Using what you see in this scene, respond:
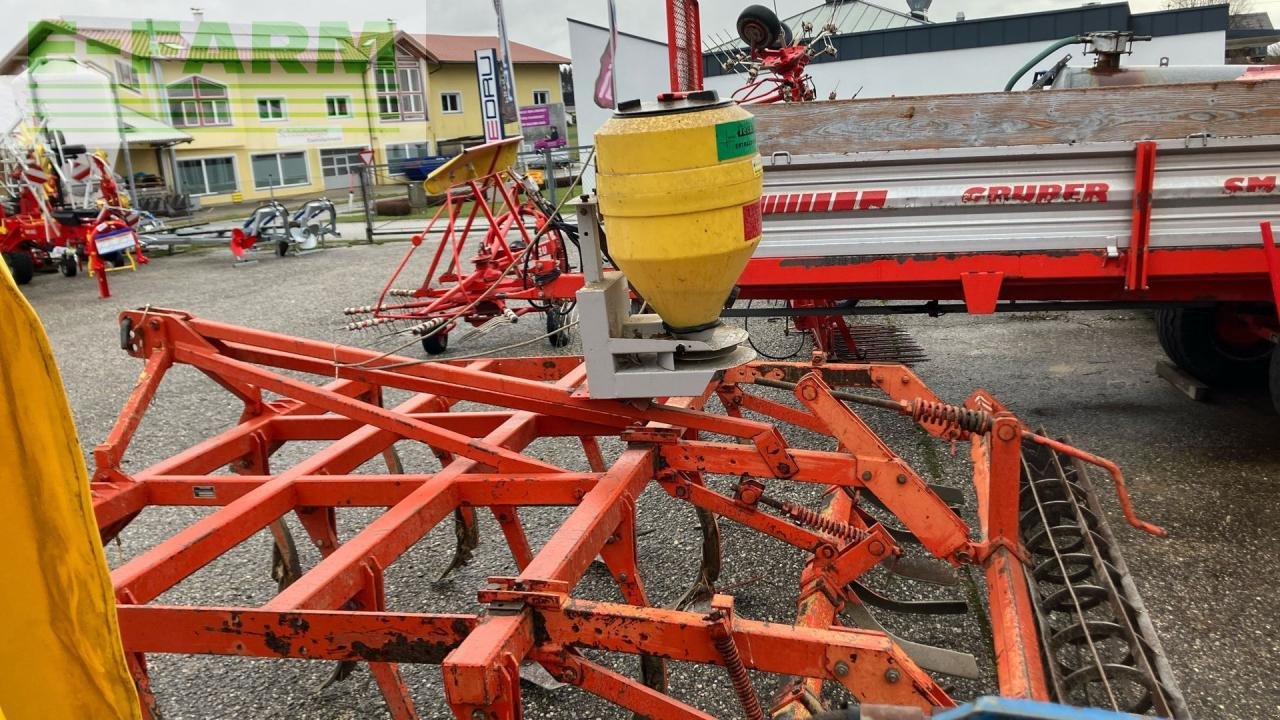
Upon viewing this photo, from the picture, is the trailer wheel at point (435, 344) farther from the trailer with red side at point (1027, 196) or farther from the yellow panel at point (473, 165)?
the trailer with red side at point (1027, 196)

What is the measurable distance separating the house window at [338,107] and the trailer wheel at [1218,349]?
30.6 metres

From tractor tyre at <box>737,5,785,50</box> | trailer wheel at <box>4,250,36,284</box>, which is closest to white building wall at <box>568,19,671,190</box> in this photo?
trailer wheel at <box>4,250,36,284</box>

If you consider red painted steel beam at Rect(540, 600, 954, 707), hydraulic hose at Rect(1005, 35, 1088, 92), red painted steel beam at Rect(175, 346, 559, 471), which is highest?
hydraulic hose at Rect(1005, 35, 1088, 92)

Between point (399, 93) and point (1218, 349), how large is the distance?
109ft

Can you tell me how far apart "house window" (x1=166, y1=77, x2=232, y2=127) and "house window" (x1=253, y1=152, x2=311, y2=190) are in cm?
180

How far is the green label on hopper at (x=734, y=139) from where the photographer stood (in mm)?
2381

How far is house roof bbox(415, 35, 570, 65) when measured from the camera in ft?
123

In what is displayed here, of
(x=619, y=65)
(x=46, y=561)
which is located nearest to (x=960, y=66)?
(x=619, y=65)

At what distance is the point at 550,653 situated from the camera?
193 cm

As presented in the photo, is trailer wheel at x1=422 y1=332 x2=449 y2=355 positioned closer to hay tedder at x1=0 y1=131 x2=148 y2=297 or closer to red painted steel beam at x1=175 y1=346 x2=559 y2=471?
red painted steel beam at x1=175 y1=346 x2=559 y2=471

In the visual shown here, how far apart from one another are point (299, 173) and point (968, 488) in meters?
31.7

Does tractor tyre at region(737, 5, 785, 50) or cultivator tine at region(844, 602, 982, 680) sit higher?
tractor tyre at region(737, 5, 785, 50)

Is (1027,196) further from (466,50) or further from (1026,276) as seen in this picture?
(466,50)

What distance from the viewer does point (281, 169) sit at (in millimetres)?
31047
